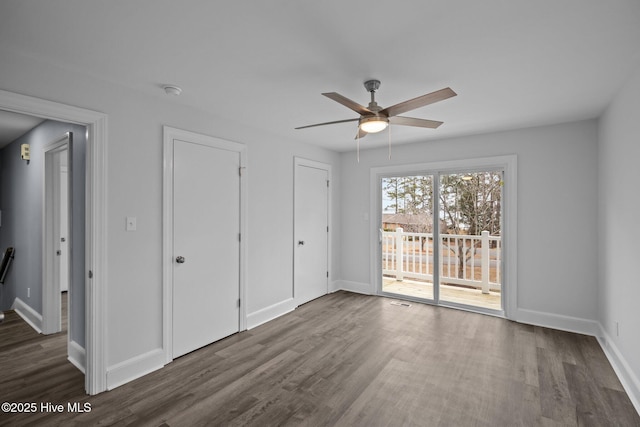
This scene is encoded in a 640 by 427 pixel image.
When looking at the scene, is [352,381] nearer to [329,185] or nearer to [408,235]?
[408,235]

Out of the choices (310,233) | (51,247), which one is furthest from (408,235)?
(51,247)

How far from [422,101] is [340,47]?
0.66 m

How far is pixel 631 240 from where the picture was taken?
238 cm

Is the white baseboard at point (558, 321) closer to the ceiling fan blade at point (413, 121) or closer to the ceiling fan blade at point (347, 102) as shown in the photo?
the ceiling fan blade at point (413, 121)

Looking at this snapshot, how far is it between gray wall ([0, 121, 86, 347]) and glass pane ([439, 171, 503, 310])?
437cm

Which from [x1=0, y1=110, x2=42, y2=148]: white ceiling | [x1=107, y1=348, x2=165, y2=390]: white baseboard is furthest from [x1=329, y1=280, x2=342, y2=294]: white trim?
[x1=0, y1=110, x2=42, y2=148]: white ceiling

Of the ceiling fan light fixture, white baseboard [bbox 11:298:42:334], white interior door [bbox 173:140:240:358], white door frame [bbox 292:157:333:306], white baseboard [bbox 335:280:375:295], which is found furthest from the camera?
white baseboard [bbox 335:280:375:295]

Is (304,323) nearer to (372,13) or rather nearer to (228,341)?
(228,341)

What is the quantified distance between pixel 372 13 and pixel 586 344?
3.87 meters

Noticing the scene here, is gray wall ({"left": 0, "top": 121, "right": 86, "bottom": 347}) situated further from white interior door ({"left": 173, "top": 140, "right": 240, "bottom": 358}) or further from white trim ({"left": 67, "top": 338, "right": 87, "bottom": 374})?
white interior door ({"left": 173, "top": 140, "right": 240, "bottom": 358})

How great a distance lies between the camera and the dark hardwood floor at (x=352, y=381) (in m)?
2.10

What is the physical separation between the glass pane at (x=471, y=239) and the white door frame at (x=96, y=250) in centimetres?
413

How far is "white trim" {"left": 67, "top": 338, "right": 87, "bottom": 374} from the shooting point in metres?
2.70

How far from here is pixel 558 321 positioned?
3.64 m
